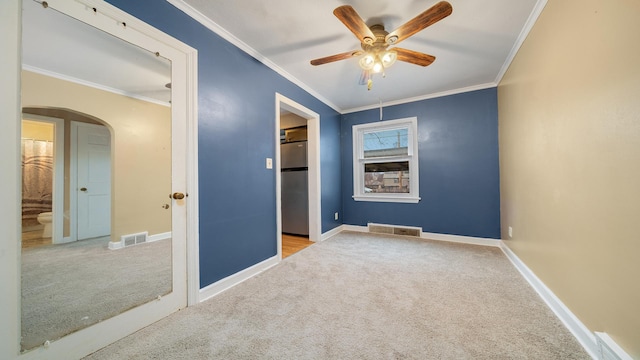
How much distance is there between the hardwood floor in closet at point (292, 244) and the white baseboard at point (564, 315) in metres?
2.53

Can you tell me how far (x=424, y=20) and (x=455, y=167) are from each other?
8.49 feet

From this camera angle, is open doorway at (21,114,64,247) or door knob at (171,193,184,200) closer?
open doorway at (21,114,64,247)

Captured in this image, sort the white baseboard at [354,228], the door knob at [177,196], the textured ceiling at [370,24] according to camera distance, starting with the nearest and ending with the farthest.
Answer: the door knob at [177,196]
the textured ceiling at [370,24]
the white baseboard at [354,228]

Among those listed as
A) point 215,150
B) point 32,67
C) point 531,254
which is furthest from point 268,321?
point 531,254

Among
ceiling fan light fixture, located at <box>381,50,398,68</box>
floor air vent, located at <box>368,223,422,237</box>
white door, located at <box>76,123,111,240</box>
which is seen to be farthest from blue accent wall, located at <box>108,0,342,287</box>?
floor air vent, located at <box>368,223,422,237</box>

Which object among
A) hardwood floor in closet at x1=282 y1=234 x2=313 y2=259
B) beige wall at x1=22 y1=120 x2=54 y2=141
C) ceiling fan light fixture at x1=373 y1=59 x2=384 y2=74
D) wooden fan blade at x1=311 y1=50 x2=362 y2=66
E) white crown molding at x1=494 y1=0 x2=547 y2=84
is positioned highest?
white crown molding at x1=494 y1=0 x2=547 y2=84

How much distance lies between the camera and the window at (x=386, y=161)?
386 cm

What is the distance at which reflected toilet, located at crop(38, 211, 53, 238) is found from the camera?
1.25 m

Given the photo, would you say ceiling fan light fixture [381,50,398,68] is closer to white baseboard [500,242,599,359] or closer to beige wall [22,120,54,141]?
white baseboard [500,242,599,359]

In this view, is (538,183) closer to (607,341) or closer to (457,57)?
(607,341)

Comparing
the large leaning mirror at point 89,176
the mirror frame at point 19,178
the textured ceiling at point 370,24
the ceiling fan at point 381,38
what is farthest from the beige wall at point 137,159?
the ceiling fan at point 381,38

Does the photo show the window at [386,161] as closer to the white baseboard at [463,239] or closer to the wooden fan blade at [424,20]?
the white baseboard at [463,239]

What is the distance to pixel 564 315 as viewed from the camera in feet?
4.85

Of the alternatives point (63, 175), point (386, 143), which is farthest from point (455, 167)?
point (63, 175)
